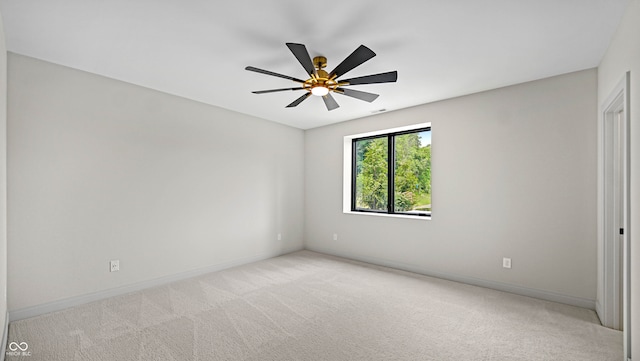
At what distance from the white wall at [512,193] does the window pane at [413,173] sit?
0.37 m

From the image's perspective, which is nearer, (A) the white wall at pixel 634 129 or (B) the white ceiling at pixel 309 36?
(A) the white wall at pixel 634 129

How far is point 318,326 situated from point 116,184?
2767 millimetres

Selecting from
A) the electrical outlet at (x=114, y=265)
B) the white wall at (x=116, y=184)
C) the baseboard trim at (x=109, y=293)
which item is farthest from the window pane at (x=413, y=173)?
the electrical outlet at (x=114, y=265)

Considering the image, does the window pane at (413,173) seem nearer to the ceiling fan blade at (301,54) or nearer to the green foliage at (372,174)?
the green foliage at (372,174)

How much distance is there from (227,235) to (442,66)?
3717 millimetres

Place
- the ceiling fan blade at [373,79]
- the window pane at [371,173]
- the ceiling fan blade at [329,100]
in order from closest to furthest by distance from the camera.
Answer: the ceiling fan blade at [373,79]
the ceiling fan blade at [329,100]
the window pane at [371,173]

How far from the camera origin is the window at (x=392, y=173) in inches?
180

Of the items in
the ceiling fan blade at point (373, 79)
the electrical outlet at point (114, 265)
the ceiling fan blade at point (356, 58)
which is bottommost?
the electrical outlet at point (114, 265)

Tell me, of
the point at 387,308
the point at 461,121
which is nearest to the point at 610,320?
the point at 387,308

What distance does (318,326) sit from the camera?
2.63m

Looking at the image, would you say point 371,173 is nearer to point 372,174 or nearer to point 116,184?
point 372,174

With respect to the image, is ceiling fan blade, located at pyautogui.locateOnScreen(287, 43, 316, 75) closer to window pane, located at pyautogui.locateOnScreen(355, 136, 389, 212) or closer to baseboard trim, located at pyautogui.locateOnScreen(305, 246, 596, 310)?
window pane, located at pyautogui.locateOnScreen(355, 136, 389, 212)

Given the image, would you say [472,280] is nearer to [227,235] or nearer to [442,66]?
[442,66]

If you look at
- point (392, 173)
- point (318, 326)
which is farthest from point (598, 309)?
point (392, 173)
